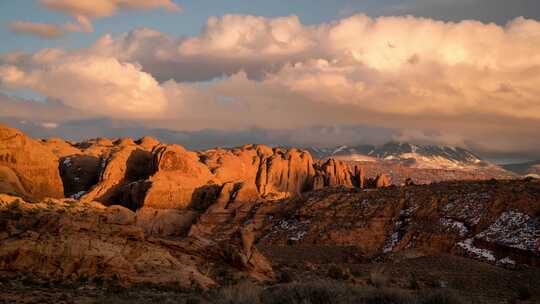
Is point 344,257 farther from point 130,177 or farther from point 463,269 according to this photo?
point 130,177

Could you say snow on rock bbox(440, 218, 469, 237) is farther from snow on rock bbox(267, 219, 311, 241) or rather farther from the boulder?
the boulder

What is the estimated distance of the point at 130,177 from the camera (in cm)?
8250

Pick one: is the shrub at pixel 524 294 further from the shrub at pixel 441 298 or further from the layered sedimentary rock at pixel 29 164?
the layered sedimentary rock at pixel 29 164

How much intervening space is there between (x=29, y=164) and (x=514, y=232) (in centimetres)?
5444

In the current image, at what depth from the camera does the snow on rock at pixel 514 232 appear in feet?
153

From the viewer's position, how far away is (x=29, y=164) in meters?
65.3

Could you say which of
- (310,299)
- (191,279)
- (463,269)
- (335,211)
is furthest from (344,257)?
(310,299)

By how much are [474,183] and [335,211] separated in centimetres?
1693

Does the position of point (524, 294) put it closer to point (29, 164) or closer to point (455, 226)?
point (455, 226)

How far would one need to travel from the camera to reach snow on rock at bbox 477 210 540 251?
46.7 m

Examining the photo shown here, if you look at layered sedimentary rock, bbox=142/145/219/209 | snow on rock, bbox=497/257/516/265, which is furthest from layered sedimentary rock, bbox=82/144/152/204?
snow on rock, bbox=497/257/516/265

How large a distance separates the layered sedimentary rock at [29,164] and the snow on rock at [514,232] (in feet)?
160

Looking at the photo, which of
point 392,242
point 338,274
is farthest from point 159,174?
point 338,274

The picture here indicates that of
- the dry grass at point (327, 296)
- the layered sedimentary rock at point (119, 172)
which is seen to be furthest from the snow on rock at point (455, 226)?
the layered sedimentary rock at point (119, 172)
